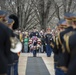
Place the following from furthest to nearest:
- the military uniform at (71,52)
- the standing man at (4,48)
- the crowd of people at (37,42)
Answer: the crowd of people at (37,42) < the standing man at (4,48) < the military uniform at (71,52)

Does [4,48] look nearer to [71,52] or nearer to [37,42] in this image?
[71,52]

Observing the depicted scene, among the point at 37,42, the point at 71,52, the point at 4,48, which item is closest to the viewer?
the point at 71,52

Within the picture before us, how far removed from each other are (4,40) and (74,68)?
1.21m

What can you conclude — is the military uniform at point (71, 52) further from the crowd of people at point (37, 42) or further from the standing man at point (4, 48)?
the crowd of people at point (37, 42)

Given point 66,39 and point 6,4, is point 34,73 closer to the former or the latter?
point 66,39

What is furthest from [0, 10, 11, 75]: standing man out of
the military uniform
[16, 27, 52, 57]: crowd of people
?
[16, 27, 52, 57]: crowd of people

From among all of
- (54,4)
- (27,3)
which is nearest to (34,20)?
(27,3)

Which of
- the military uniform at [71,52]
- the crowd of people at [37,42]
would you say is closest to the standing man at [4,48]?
the military uniform at [71,52]

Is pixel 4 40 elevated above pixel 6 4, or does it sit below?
below

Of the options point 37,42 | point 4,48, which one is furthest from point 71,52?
point 37,42

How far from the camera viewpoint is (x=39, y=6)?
37312 millimetres

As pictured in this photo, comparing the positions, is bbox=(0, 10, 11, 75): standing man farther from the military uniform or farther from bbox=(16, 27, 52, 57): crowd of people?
bbox=(16, 27, 52, 57): crowd of people

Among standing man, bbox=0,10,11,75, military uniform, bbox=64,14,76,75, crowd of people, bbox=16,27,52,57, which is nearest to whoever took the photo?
military uniform, bbox=64,14,76,75

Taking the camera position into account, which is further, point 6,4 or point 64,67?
point 6,4
